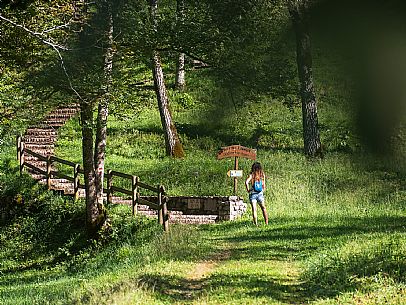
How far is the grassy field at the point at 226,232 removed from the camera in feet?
19.6

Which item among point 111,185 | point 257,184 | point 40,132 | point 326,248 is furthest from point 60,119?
point 326,248

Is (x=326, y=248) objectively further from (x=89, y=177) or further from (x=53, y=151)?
(x=53, y=151)

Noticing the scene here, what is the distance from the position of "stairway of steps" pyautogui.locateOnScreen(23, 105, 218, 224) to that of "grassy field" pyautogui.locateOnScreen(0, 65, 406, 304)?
20.4 inches

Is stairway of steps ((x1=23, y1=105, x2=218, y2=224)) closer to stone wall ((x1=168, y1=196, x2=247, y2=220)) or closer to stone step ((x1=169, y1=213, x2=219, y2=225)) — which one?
stone step ((x1=169, y1=213, x2=219, y2=225))

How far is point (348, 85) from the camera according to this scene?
8.64ft

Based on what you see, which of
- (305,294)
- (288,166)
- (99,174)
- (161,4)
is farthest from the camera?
(161,4)

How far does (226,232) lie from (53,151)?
13399 millimetres

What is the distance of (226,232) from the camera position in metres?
17.5

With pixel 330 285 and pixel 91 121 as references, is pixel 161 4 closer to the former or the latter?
pixel 91 121

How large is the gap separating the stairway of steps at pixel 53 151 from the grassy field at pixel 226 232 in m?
0.52

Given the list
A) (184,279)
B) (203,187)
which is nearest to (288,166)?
(203,187)

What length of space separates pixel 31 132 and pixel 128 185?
8.01 meters

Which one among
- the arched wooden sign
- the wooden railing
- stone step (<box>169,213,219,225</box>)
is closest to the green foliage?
the wooden railing

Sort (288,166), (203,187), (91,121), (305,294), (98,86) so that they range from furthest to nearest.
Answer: (288,166), (203,187), (91,121), (98,86), (305,294)
